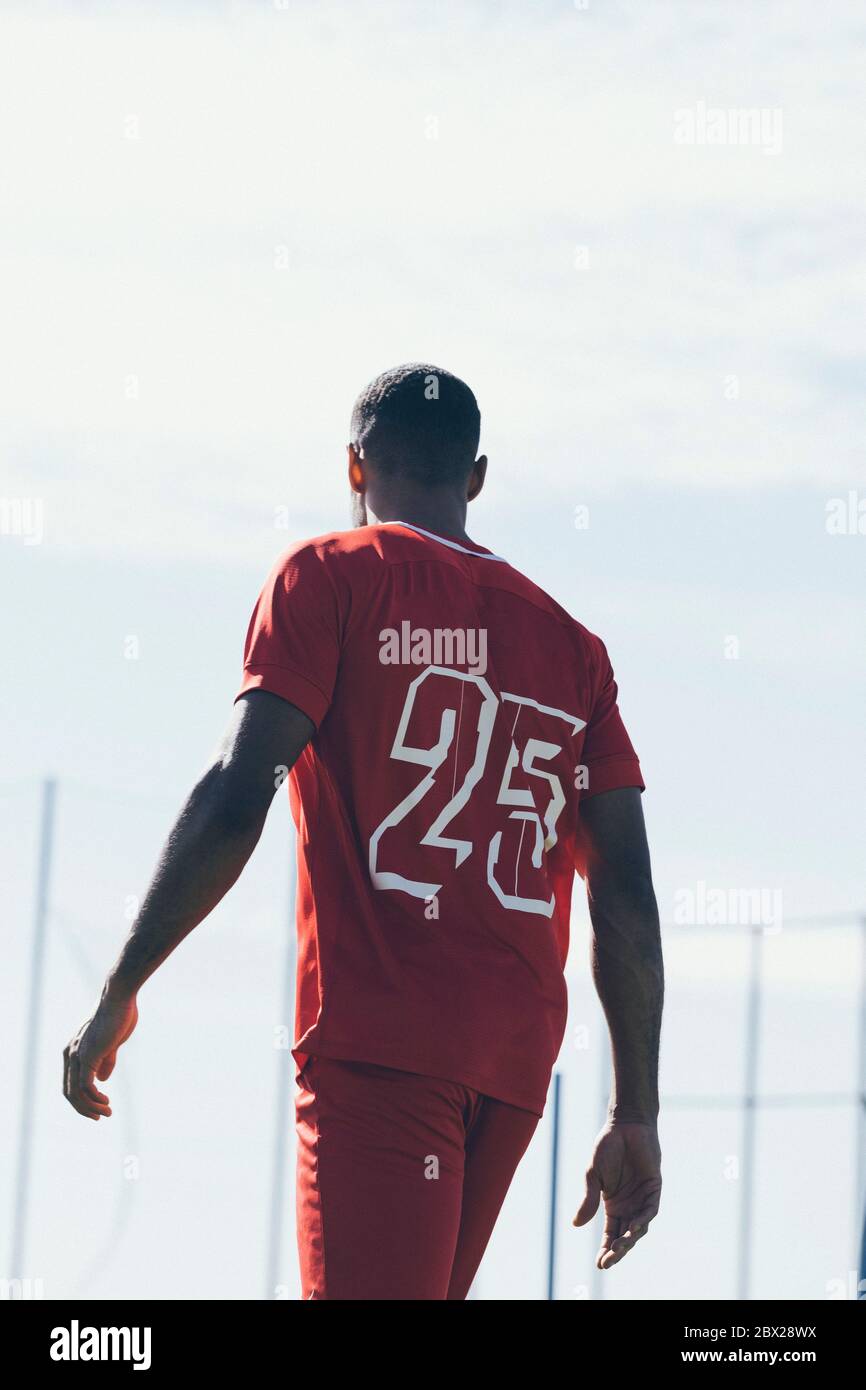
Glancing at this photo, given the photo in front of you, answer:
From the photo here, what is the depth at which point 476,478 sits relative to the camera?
135 inches

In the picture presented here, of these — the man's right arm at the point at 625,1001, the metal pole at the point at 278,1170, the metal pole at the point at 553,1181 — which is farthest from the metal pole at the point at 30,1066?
the man's right arm at the point at 625,1001

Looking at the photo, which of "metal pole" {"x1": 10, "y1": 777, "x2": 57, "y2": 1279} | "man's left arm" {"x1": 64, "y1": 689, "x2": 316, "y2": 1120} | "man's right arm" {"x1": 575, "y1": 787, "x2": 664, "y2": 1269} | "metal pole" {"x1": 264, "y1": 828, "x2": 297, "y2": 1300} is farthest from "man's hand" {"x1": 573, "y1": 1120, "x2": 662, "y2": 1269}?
"metal pole" {"x1": 264, "y1": 828, "x2": 297, "y2": 1300}

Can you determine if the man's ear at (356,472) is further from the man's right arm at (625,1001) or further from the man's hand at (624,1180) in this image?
the man's hand at (624,1180)

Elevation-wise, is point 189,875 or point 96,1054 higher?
point 189,875

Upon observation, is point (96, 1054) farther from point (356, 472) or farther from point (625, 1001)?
point (356, 472)

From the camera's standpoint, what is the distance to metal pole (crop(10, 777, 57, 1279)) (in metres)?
7.89

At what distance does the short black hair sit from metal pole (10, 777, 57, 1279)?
531 cm

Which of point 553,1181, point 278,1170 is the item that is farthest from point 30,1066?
point 553,1181

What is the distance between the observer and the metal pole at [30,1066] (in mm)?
7891

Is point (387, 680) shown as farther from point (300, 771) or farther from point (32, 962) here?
point (32, 962)

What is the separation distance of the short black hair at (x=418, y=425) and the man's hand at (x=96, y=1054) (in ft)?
3.47

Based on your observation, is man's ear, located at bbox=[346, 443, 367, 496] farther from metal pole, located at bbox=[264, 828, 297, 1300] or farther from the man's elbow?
metal pole, located at bbox=[264, 828, 297, 1300]

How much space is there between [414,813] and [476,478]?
779mm
